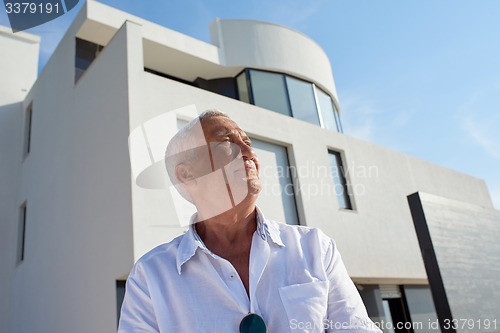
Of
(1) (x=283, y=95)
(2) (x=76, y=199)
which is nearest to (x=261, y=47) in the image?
(1) (x=283, y=95)

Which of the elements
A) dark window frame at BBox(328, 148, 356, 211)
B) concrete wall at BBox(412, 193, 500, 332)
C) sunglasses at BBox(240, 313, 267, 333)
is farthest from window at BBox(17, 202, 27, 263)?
sunglasses at BBox(240, 313, 267, 333)

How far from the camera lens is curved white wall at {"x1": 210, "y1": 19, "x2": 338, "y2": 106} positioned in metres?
11.0

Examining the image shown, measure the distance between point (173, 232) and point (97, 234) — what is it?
4.94 ft

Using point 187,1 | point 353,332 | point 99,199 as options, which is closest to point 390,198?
point 99,199

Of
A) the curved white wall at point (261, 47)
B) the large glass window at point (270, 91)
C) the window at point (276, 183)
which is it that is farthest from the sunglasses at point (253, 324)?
the curved white wall at point (261, 47)

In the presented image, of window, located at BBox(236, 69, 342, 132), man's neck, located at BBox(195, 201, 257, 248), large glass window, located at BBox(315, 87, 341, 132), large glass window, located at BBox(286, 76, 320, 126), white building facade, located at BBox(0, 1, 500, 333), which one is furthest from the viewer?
large glass window, located at BBox(315, 87, 341, 132)

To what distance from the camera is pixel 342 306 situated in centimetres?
138

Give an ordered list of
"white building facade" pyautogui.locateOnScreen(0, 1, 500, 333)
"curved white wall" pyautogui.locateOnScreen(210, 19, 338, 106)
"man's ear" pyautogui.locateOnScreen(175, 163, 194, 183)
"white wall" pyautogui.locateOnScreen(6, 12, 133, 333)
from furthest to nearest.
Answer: "curved white wall" pyautogui.locateOnScreen(210, 19, 338, 106)
"white building facade" pyautogui.locateOnScreen(0, 1, 500, 333)
"white wall" pyautogui.locateOnScreen(6, 12, 133, 333)
"man's ear" pyautogui.locateOnScreen(175, 163, 194, 183)

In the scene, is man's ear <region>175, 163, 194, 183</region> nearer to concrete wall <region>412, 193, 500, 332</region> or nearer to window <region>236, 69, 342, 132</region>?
concrete wall <region>412, 193, 500, 332</region>

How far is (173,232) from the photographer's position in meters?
6.34

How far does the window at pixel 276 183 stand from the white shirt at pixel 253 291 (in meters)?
6.35

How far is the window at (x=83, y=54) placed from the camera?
30.8 feet

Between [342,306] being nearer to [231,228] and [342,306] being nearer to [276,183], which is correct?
[231,228]

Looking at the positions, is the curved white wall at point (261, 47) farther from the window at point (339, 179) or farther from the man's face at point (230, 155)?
the man's face at point (230, 155)
